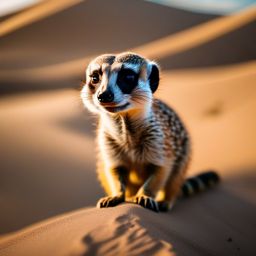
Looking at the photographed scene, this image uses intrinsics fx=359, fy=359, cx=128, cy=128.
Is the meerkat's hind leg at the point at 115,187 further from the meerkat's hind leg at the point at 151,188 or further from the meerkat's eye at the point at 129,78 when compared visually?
the meerkat's eye at the point at 129,78

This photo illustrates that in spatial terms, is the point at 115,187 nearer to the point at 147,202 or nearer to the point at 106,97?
the point at 147,202

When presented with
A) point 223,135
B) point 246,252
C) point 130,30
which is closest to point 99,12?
point 130,30

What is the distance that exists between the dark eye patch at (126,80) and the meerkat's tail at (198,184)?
1.93m

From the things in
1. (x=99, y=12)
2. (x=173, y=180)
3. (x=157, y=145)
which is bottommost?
(x=173, y=180)

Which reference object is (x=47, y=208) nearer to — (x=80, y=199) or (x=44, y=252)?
(x=80, y=199)

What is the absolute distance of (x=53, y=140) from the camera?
22.7ft

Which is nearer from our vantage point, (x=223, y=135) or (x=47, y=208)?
(x=47, y=208)

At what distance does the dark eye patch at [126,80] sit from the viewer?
11.1ft

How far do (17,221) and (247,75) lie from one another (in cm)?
877

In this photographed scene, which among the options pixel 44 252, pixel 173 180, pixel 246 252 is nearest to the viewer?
pixel 44 252

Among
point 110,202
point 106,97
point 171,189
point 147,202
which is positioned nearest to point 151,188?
point 147,202

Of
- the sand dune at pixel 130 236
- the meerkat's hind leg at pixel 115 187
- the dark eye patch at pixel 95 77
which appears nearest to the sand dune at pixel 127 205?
the sand dune at pixel 130 236

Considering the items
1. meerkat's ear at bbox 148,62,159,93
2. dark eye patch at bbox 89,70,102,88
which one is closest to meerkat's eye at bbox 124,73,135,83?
dark eye patch at bbox 89,70,102,88

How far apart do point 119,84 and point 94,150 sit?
3754 mm
